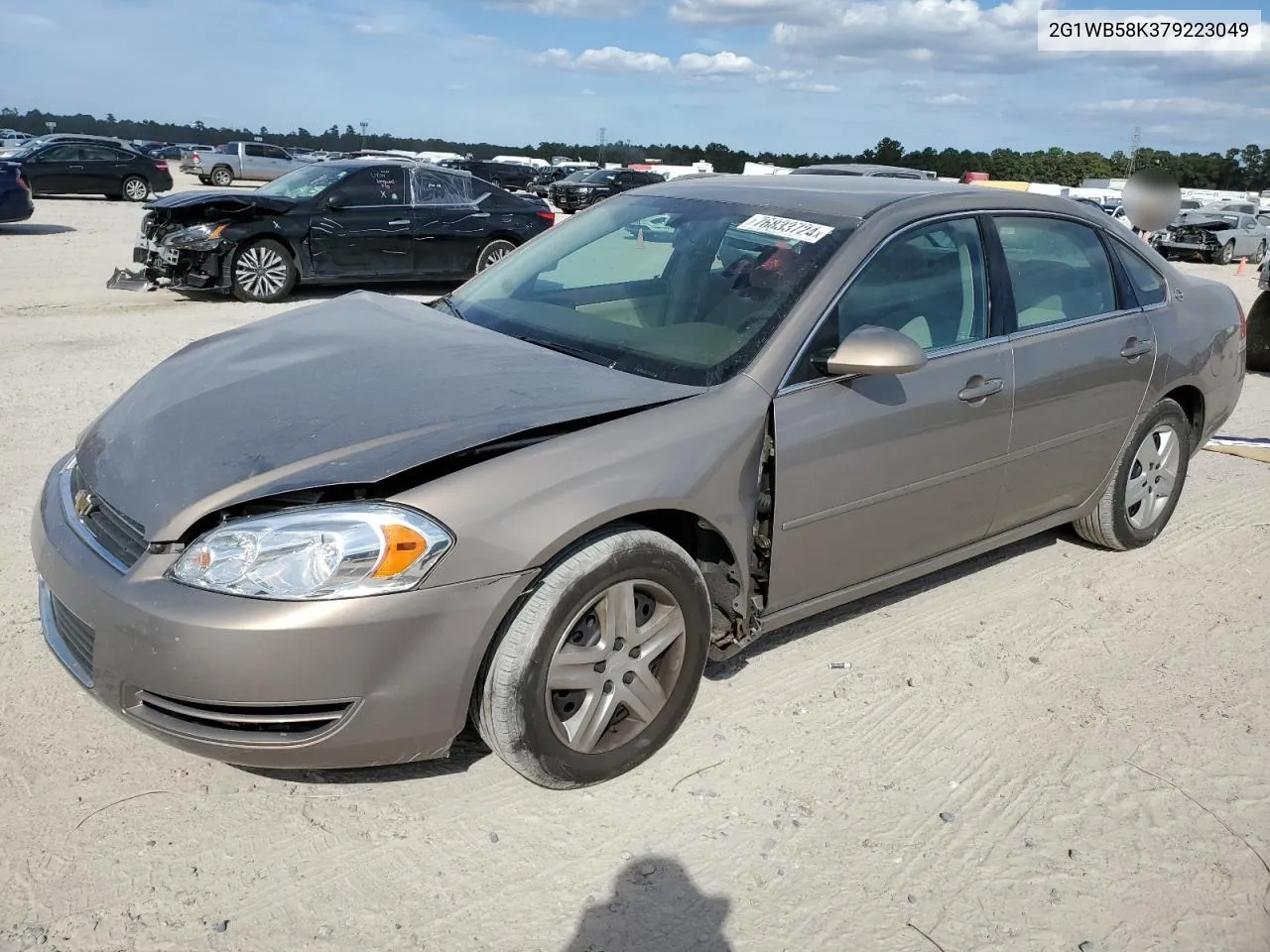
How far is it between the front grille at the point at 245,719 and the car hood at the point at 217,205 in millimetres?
9515

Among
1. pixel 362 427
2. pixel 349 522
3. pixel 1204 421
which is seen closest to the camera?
pixel 349 522

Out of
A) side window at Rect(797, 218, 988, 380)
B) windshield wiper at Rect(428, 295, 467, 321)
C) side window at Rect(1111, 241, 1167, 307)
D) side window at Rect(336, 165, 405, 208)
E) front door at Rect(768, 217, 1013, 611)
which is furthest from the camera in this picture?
side window at Rect(336, 165, 405, 208)

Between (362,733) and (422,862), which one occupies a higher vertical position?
(362,733)

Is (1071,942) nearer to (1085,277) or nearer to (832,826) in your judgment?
(832,826)

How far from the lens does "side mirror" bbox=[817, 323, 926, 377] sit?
3.21m

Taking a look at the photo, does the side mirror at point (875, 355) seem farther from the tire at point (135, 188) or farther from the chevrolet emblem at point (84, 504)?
the tire at point (135, 188)

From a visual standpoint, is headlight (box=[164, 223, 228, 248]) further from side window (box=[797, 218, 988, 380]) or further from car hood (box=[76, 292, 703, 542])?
side window (box=[797, 218, 988, 380])

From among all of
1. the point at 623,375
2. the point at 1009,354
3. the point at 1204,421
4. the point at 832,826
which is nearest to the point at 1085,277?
the point at 1009,354

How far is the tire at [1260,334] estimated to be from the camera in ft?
33.9

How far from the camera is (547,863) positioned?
2.73 meters

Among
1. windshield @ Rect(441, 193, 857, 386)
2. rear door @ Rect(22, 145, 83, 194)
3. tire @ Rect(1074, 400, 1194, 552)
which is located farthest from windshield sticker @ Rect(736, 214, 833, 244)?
rear door @ Rect(22, 145, 83, 194)

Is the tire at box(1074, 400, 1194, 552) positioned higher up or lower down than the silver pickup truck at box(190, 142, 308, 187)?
lower down

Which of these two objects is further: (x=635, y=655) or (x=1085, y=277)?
(x=1085, y=277)

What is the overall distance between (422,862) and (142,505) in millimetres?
1157
